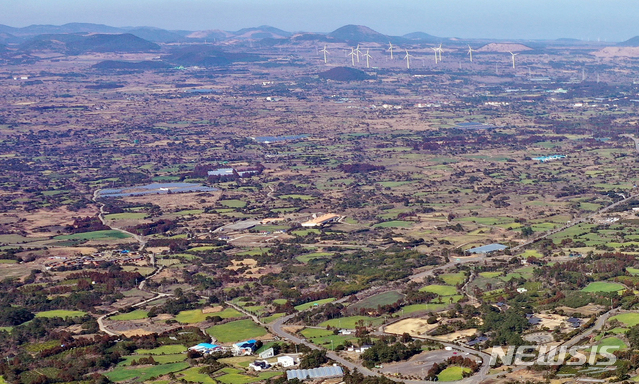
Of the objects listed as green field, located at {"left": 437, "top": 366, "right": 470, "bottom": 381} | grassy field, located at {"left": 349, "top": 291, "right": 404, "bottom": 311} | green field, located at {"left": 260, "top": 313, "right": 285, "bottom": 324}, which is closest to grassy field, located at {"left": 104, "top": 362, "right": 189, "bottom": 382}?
green field, located at {"left": 260, "top": 313, "right": 285, "bottom": 324}

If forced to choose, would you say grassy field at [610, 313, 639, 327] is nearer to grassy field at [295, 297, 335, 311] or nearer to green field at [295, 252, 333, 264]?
grassy field at [295, 297, 335, 311]

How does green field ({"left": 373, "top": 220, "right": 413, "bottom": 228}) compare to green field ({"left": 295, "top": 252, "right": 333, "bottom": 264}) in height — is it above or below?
below

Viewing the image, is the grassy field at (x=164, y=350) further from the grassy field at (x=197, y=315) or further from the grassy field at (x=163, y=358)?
the grassy field at (x=197, y=315)

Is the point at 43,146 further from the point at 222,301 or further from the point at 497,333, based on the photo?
the point at 497,333

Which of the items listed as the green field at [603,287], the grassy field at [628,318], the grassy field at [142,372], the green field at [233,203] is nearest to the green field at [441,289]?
the green field at [603,287]

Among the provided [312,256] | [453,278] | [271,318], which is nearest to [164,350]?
[271,318]

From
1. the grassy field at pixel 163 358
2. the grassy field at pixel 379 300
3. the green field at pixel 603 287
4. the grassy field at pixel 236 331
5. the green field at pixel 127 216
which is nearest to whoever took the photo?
the grassy field at pixel 163 358

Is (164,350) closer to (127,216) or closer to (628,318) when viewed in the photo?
(628,318)
